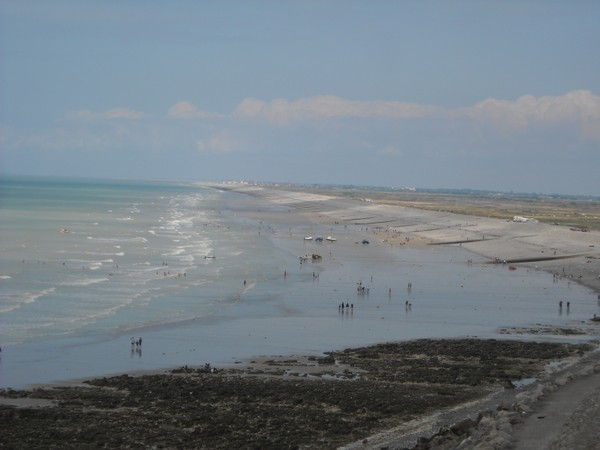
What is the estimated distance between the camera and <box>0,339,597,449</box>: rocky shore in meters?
20.9

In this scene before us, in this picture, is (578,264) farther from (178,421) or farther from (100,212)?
(100,212)

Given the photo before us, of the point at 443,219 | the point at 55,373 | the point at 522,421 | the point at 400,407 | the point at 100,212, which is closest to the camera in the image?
the point at 522,421

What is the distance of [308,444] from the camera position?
68.6ft

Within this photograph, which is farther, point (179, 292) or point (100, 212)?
point (100, 212)

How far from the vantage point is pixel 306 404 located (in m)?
24.9

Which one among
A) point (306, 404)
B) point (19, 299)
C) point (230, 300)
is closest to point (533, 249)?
point (230, 300)

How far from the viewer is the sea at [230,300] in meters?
34.3

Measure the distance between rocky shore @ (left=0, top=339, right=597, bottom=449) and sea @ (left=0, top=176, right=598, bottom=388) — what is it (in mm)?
2942

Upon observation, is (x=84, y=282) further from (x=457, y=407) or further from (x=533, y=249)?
(x=533, y=249)

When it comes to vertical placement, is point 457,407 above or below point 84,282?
above

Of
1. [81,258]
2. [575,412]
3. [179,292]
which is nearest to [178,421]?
[575,412]

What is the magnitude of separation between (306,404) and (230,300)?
23740 millimetres

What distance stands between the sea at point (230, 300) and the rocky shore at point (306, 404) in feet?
9.65

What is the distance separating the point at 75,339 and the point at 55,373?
21.3ft
